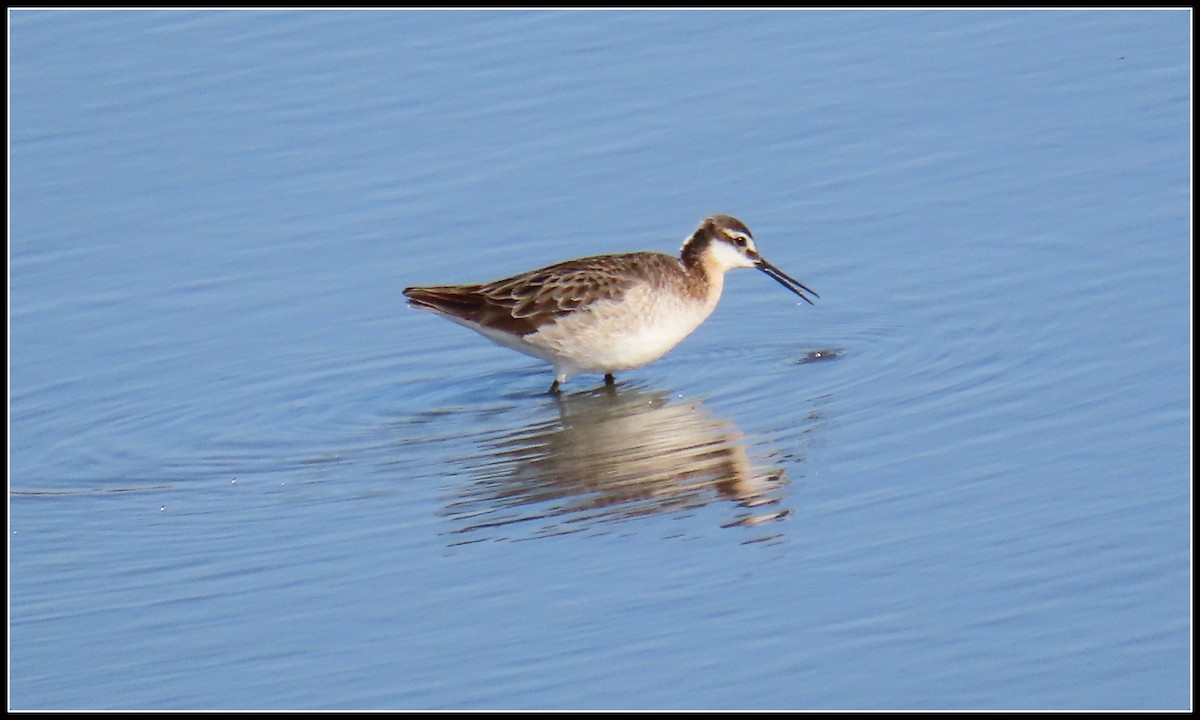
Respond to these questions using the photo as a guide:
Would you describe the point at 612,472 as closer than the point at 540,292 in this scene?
Yes

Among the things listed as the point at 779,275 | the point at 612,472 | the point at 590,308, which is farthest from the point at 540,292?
the point at 612,472

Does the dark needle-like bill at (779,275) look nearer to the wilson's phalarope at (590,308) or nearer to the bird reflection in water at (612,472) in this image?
the wilson's phalarope at (590,308)

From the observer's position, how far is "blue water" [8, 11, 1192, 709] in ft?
26.9

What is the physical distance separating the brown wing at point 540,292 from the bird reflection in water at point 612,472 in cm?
68

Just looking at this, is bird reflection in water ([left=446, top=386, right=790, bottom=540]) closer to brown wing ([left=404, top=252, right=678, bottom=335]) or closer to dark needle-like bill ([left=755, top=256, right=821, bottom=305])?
brown wing ([left=404, top=252, right=678, bottom=335])

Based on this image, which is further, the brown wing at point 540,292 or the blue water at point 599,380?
the brown wing at point 540,292

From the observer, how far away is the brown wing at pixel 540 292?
41.6ft

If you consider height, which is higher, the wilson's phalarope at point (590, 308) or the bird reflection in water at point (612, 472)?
the wilson's phalarope at point (590, 308)

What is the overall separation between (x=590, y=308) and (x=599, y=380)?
80 cm

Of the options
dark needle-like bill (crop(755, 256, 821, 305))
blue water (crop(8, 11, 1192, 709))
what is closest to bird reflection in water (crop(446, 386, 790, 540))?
blue water (crop(8, 11, 1192, 709))

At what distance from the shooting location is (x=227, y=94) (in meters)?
17.9

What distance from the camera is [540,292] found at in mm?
12773

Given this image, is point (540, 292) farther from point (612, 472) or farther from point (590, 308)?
point (612, 472)

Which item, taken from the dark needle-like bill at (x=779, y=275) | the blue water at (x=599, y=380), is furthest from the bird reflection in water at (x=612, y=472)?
the dark needle-like bill at (x=779, y=275)
